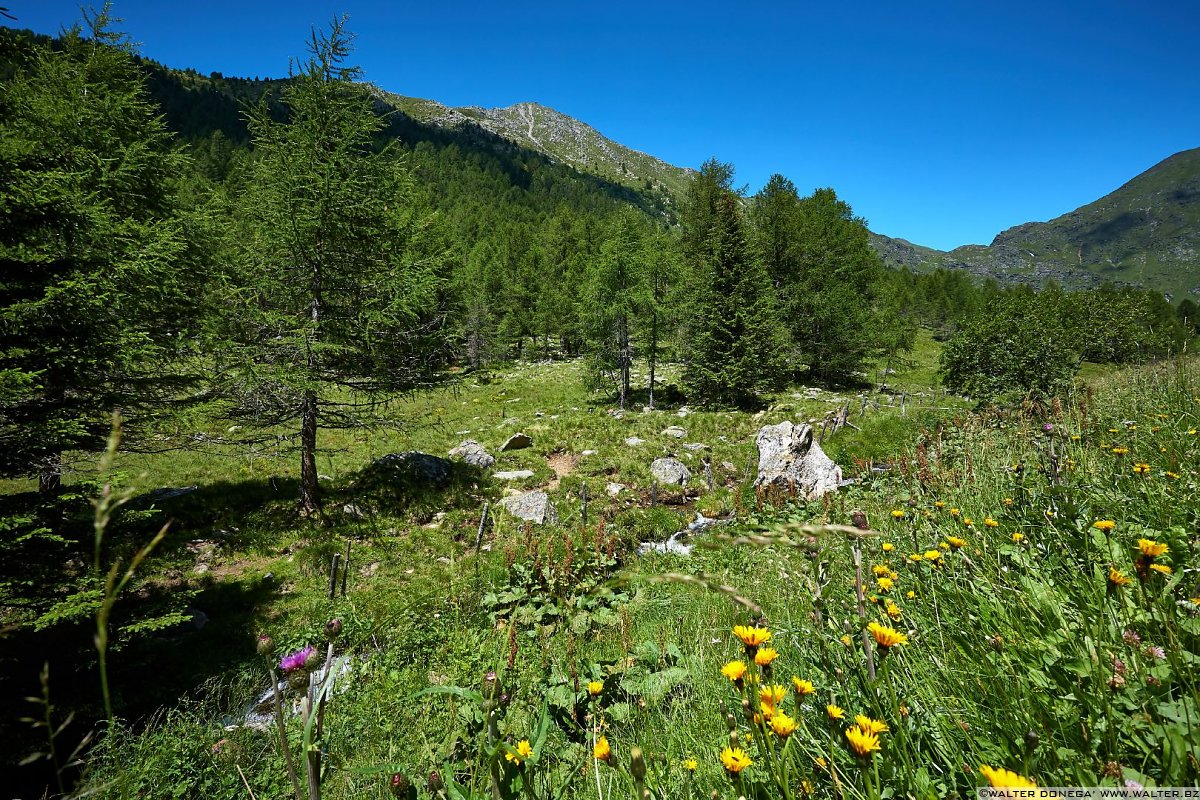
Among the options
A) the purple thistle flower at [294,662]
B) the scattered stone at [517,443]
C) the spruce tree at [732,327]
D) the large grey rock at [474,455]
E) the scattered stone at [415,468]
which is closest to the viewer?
the purple thistle flower at [294,662]

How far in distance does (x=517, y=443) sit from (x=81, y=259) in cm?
1240

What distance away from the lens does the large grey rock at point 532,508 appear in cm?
1154

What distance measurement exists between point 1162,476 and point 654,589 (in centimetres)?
433

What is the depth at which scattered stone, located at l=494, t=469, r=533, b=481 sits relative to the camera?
14.8 m

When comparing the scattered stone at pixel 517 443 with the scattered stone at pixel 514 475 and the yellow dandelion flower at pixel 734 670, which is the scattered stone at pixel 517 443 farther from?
the yellow dandelion flower at pixel 734 670

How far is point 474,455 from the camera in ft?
53.4

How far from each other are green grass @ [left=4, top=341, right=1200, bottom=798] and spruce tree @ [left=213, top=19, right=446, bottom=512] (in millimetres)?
3232

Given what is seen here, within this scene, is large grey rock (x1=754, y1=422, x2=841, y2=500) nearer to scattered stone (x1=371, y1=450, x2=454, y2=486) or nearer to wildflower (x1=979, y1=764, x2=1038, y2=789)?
scattered stone (x1=371, y1=450, x2=454, y2=486)

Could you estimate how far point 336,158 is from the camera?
11.6m

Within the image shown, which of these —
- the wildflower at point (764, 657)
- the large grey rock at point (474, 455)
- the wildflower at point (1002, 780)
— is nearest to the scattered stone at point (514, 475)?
the large grey rock at point (474, 455)

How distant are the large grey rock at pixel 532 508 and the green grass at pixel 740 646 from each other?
62 cm

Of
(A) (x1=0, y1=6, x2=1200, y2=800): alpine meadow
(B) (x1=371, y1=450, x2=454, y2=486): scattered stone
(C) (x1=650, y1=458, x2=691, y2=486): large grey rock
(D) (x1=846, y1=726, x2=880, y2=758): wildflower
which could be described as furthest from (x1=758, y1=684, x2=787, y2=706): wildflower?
(B) (x1=371, y1=450, x2=454, y2=486): scattered stone

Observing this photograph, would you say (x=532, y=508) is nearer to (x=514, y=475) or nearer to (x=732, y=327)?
(x=514, y=475)

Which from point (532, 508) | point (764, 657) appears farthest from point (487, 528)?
point (764, 657)
